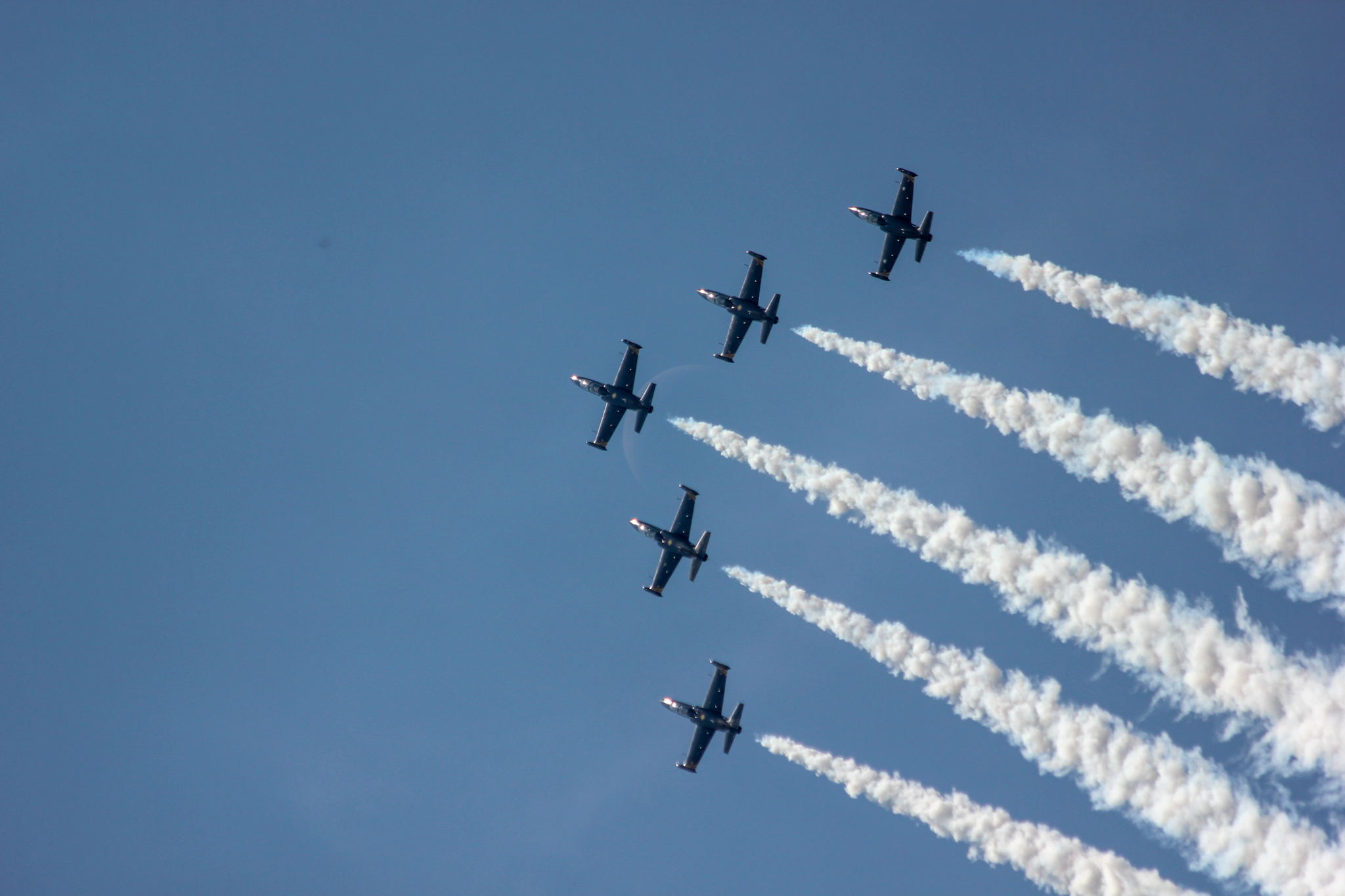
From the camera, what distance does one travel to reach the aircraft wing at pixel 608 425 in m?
67.9

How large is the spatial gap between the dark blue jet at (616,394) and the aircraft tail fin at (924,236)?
19.8 meters

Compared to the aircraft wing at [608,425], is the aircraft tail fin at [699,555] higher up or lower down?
lower down

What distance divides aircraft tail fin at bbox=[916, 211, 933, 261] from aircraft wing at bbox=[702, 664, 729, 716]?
3046 cm

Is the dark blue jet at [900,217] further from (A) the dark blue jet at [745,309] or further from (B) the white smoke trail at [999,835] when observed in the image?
(B) the white smoke trail at [999,835]

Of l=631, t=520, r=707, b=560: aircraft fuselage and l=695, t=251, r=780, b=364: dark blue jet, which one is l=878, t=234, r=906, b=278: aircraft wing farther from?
l=631, t=520, r=707, b=560: aircraft fuselage

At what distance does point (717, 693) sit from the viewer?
6644 centimetres

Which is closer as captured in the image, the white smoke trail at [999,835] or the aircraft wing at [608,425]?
the white smoke trail at [999,835]

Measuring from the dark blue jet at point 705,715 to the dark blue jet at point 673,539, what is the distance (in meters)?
7.04

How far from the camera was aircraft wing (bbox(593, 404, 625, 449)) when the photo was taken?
67.9 m

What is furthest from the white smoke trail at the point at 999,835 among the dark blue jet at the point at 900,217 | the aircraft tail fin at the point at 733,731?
the dark blue jet at the point at 900,217

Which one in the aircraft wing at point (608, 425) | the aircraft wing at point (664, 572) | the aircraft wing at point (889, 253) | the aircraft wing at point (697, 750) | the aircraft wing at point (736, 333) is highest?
the aircraft wing at point (889, 253)

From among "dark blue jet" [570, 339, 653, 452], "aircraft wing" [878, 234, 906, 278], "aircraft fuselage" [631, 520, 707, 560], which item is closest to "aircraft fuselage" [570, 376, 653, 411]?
"dark blue jet" [570, 339, 653, 452]

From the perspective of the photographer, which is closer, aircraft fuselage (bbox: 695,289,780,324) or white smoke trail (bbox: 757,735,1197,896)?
white smoke trail (bbox: 757,735,1197,896)

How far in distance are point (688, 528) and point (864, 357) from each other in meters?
16.4
